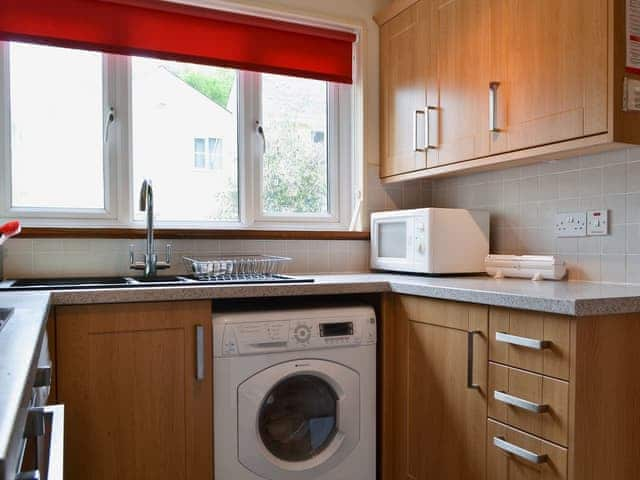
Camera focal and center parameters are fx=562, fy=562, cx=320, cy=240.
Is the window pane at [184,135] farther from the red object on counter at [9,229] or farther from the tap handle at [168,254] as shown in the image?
the red object on counter at [9,229]

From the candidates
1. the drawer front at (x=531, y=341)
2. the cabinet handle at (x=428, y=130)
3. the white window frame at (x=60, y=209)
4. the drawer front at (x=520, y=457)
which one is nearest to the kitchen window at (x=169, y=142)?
the white window frame at (x=60, y=209)

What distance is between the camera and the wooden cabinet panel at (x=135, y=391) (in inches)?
67.3

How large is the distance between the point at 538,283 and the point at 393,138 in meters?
1.01

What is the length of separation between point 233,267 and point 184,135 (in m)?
0.68

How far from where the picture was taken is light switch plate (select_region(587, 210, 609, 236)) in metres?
1.96

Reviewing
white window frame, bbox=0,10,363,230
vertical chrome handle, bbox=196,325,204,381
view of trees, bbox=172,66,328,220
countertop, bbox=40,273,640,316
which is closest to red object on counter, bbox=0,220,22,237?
countertop, bbox=40,273,640,316

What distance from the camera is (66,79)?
2.34 m

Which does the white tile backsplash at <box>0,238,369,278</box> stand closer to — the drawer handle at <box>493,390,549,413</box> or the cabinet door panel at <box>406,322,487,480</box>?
A: the cabinet door panel at <box>406,322,487,480</box>

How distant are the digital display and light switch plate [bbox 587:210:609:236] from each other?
0.92m

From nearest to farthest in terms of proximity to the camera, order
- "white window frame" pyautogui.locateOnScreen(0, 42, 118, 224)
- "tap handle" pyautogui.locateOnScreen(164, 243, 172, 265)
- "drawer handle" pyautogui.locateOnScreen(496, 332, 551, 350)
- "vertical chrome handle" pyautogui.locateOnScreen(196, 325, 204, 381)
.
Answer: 1. "drawer handle" pyautogui.locateOnScreen(496, 332, 551, 350)
2. "vertical chrome handle" pyautogui.locateOnScreen(196, 325, 204, 381)
3. "white window frame" pyautogui.locateOnScreen(0, 42, 118, 224)
4. "tap handle" pyautogui.locateOnScreen(164, 243, 172, 265)

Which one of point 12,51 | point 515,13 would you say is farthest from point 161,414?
point 515,13

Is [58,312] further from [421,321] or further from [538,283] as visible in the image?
[538,283]

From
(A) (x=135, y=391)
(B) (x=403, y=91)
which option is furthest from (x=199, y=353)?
(B) (x=403, y=91)

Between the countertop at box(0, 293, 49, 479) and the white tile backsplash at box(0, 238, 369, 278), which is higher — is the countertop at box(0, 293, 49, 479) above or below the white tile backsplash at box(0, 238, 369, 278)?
below
